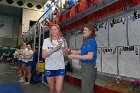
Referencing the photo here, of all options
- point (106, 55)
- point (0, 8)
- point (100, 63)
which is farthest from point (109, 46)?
point (0, 8)

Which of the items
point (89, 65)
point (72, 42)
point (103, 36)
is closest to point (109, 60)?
point (103, 36)

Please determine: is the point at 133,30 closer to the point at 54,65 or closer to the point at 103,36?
the point at 103,36

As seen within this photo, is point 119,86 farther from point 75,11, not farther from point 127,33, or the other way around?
point 75,11

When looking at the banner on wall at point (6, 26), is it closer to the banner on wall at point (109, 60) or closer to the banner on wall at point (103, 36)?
the banner on wall at point (103, 36)

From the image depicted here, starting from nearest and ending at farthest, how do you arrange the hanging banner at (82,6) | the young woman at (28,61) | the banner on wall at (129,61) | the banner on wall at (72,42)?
the banner on wall at (129,61) < the hanging banner at (82,6) < the young woman at (28,61) < the banner on wall at (72,42)

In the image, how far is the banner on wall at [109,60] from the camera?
4593 millimetres

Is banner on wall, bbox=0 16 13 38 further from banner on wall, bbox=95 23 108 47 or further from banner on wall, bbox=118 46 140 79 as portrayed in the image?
banner on wall, bbox=118 46 140 79

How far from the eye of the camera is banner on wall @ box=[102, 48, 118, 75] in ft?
15.1

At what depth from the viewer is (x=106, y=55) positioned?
4957 millimetres

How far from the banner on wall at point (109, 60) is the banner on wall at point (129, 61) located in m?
0.19

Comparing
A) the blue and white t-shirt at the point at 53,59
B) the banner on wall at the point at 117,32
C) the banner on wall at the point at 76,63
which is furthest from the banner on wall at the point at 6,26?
the blue and white t-shirt at the point at 53,59

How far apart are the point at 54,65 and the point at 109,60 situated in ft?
7.73

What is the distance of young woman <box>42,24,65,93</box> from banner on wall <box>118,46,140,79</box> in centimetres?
178

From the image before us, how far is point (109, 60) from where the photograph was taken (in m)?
4.82
